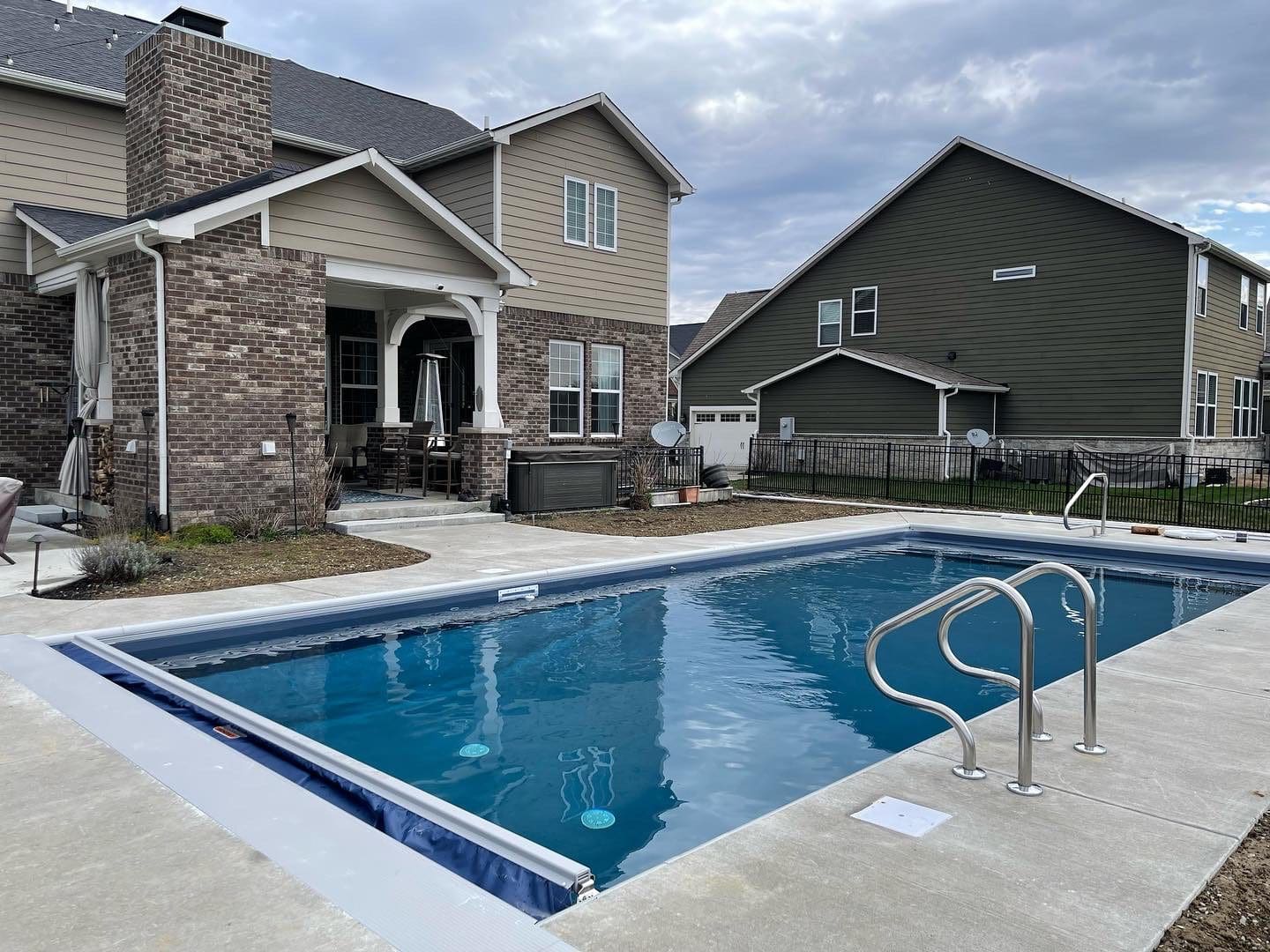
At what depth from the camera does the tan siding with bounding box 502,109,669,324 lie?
15711 millimetres

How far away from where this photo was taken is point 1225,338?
72.7ft

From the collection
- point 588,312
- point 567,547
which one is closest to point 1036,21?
point 588,312

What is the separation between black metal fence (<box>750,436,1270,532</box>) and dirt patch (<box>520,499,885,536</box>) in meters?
1.83

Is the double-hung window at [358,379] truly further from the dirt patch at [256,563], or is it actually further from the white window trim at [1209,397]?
the white window trim at [1209,397]

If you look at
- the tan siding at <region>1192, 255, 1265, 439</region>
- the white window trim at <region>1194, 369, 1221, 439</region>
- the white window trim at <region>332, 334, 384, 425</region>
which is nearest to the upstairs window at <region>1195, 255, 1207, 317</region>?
the tan siding at <region>1192, 255, 1265, 439</region>

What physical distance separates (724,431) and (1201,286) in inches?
500

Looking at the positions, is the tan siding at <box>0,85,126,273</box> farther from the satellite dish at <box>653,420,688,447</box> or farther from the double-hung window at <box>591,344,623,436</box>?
the satellite dish at <box>653,420,688,447</box>

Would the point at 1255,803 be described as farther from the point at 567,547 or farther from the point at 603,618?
the point at 567,547

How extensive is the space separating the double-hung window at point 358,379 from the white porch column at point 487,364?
288 cm

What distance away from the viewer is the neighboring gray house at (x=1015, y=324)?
2062 cm

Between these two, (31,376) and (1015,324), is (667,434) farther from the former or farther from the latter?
(1015,324)

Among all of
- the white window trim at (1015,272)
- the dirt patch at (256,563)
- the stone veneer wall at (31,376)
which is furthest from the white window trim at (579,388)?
the white window trim at (1015,272)

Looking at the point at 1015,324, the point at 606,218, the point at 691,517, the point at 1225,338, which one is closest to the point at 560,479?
the point at 691,517

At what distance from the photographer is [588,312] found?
1684cm
